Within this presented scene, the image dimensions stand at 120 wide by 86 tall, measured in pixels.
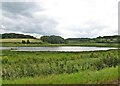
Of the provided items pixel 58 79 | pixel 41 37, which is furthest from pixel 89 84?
pixel 41 37

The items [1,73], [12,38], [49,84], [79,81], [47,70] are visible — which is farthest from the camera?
[12,38]

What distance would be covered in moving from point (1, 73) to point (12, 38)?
132362 mm

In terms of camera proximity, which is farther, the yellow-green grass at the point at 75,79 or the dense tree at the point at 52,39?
the dense tree at the point at 52,39

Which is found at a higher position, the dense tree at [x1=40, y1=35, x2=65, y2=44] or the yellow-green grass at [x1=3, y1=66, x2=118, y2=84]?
the dense tree at [x1=40, y1=35, x2=65, y2=44]

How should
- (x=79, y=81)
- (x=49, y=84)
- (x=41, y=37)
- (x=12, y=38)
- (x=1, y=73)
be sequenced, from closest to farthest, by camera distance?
(x=49, y=84)
(x=79, y=81)
(x=1, y=73)
(x=12, y=38)
(x=41, y=37)

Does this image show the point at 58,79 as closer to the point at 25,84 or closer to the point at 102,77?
the point at 25,84

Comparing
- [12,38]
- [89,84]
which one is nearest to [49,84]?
[89,84]

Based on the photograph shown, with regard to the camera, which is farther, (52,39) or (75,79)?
(52,39)

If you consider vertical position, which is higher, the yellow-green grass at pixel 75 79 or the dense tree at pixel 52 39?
the dense tree at pixel 52 39

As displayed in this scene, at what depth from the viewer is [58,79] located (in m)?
15.8

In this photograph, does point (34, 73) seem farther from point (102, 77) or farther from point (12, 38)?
point (12, 38)

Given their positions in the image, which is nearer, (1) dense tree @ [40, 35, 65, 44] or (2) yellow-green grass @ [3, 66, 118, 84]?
(2) yellow-green grass @ [3, 66, 118, 84]

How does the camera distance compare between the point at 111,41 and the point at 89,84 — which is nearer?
the point at 89,84

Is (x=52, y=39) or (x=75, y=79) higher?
(x=52, y=39)
